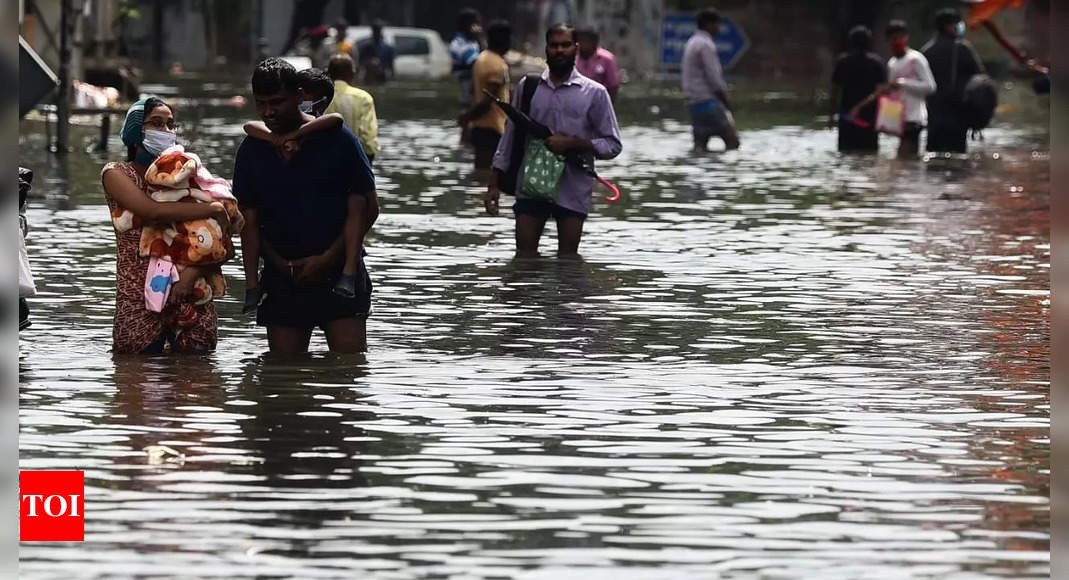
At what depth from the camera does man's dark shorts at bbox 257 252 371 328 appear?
35.3 ft


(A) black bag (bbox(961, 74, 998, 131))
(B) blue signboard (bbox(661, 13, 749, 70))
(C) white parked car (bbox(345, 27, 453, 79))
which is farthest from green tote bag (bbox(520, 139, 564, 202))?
(C) white parked car (bbox(345, 27, 453, 79))

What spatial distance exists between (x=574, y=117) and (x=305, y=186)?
5117 millimetres

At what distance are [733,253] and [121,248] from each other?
21.4ft

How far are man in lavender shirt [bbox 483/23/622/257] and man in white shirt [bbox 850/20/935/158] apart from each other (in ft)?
41.9

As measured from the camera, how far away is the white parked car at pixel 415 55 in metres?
61.0

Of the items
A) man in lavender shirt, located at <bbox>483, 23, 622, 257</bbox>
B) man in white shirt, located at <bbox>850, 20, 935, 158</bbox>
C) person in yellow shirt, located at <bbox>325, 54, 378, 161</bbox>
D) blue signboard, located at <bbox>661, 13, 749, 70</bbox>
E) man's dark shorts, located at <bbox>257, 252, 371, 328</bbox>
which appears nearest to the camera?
man's dark shorts, located at <bbox>257, 252, 371, 328</bbox>

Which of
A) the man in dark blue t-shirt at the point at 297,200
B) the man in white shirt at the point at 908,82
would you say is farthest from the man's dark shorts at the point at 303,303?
the man in white shirt at the point at 908,82

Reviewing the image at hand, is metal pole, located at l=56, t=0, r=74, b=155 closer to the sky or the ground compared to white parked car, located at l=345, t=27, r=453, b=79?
closer to the sky

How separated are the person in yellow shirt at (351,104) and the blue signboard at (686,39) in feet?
80.9

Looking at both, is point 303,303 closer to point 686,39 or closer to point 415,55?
point 686,39

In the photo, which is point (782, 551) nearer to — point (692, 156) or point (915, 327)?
point (915, 327)

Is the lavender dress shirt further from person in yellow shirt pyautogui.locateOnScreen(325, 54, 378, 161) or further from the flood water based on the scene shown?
person in yellow shirt pyautogui.locateOnScreen(325, 54, 378, 161)

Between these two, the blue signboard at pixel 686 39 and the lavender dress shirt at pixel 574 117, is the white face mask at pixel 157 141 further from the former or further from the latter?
the blue signboard at pixel 686 39

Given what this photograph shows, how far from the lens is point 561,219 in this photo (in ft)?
53.0
